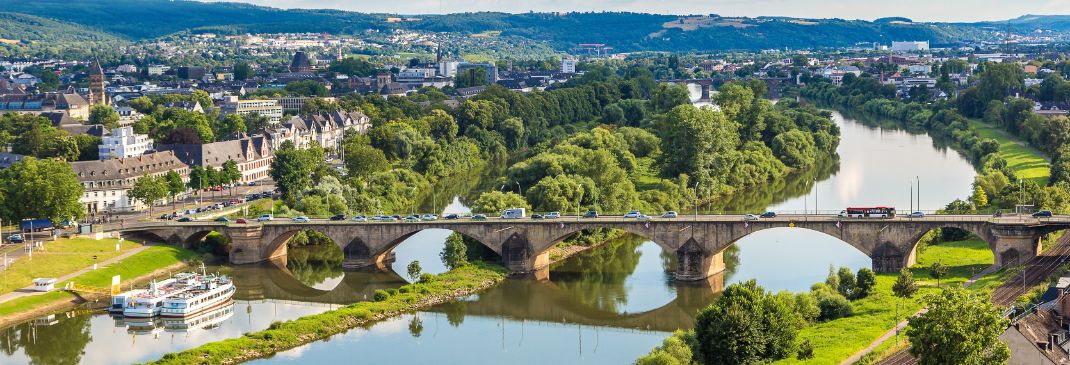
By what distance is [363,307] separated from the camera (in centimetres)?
6119

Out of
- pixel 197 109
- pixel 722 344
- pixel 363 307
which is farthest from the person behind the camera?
pixel 197 109

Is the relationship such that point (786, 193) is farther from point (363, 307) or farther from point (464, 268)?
point (363, 307)

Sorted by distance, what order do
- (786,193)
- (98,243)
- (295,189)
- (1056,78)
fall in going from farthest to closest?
(1056,78) → (786,193) → (295,189) → (98,243)

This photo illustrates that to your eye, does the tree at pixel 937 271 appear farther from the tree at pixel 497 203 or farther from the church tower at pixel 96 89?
the church tower at pixel 96 89

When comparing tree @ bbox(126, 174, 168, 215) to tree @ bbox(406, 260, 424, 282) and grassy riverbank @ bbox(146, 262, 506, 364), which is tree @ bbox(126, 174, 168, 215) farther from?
grassy riverbank @ bbox(146, 262, 506, 364)

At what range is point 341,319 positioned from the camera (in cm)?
5931

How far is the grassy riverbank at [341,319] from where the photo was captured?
53.2 metres

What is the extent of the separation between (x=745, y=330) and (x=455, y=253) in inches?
980

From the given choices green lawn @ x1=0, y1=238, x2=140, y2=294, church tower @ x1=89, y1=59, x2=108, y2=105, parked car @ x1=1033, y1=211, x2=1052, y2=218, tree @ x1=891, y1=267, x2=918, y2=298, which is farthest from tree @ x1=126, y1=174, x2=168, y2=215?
church tower @ x1=89, y1=59, x2=108, y2=105

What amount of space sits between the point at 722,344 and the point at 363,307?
64.9 feet

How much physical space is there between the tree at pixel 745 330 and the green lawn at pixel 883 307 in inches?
36.3

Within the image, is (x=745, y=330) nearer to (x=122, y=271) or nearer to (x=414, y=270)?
(x=414, y=270)

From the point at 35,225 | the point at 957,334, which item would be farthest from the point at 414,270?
the point at 957,334

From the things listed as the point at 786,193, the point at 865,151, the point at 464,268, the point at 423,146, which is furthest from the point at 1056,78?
the point at 464,268
